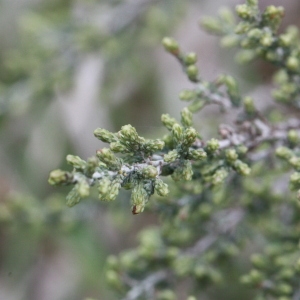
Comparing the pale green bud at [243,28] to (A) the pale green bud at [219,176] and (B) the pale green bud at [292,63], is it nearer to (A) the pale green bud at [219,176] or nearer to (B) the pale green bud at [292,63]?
(B) the pale green bud at [292,63]

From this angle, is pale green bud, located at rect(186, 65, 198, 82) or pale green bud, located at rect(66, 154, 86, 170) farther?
pale green bud, located at rect(186, 65, 198, 82)

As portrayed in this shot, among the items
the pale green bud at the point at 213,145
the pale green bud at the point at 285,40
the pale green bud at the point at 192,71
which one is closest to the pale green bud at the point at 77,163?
the pale green bud at the point at 213,145

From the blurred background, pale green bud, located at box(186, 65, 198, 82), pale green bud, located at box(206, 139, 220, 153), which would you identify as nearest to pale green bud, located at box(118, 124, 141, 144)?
pale green bud, located at box(206, 139, 220, 153)

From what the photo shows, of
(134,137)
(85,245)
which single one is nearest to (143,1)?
(85,245)

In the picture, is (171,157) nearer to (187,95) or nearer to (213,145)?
(213,145)

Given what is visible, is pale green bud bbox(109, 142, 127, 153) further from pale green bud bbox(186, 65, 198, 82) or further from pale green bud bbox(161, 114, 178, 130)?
pale green bud bbox(186, 65, 198, 82)

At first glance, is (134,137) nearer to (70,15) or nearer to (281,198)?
(281,198)

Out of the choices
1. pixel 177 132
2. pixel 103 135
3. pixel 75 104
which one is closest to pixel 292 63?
pixel 177 132
